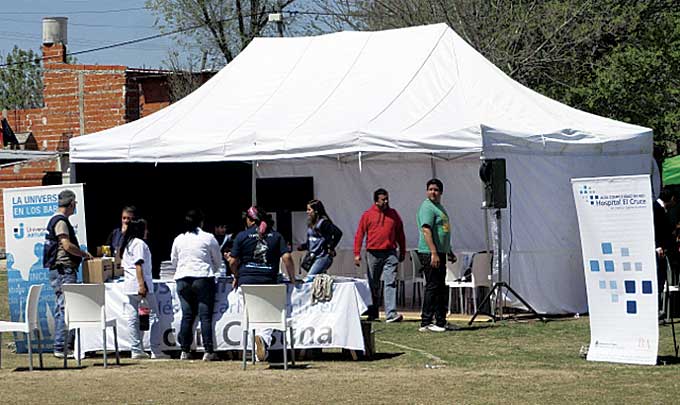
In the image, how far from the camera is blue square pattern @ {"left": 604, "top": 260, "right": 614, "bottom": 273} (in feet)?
40.3

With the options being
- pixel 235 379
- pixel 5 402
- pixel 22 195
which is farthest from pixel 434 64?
pixel 5 402

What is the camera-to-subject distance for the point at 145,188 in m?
19.0

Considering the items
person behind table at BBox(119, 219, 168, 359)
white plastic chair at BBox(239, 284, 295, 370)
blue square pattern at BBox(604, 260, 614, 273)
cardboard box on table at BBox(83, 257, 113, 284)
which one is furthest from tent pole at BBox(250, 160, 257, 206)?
blue square pattern at BBox(604, 260, 614, 273)

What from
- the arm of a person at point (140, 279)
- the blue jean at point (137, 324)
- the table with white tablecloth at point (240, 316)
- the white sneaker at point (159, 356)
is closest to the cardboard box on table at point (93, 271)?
the table with white tablecloth at point (240, 316)

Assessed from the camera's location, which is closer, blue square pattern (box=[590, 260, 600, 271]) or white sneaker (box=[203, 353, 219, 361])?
blue square pattern (box=[590, 260, 600, 271])

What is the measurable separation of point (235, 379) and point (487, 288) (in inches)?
263

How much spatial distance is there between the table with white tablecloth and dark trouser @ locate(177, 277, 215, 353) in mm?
158

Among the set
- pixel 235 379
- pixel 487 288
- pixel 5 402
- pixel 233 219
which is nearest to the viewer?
pixel 5 402

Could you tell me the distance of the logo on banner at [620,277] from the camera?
1209cm

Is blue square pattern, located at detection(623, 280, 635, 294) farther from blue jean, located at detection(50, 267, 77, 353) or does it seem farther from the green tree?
the green tree

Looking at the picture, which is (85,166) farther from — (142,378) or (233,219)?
(142,378)

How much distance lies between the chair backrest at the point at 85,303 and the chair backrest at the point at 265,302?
1499 millimetres

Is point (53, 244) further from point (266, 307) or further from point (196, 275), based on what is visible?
point (266, 307)

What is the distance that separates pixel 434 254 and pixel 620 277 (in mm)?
3055
